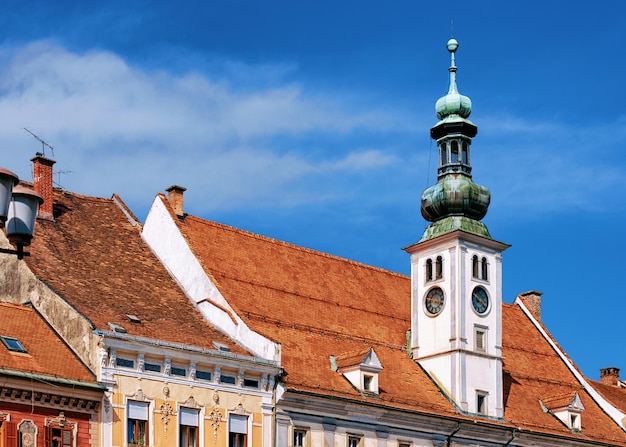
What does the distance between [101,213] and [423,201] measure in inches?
570

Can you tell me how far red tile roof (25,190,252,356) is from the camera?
42219mm

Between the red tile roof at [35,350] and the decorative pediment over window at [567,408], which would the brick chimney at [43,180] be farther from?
the decorative pediment over window at [567,408]

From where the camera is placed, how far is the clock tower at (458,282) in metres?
52.5

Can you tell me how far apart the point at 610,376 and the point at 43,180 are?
122 feet

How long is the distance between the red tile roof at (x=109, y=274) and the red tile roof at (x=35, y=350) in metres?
1.25

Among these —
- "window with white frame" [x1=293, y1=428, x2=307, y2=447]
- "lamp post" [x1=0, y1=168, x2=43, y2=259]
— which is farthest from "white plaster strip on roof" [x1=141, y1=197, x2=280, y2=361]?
"lamp post" [x1=0, y1=168, x2=43, y2=259]

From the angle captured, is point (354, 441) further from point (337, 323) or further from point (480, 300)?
point (480, 300)

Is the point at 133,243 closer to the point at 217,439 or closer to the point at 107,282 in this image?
the point at 107,282

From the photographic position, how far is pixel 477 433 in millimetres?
51312

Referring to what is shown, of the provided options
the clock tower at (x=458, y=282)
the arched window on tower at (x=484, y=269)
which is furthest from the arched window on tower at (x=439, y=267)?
the arched window on tower at (x=484, y=269)

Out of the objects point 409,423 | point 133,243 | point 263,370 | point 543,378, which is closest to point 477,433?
point 409,423

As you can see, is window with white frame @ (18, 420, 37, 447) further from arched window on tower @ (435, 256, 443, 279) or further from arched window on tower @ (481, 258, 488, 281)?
arched window on tower @ (481, 258, 488, 281)

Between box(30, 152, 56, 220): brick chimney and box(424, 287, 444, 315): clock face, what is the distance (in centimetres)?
1683

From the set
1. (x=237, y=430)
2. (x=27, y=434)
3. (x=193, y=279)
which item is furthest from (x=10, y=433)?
(x=193, y=279)
